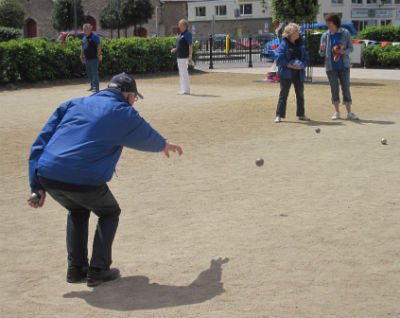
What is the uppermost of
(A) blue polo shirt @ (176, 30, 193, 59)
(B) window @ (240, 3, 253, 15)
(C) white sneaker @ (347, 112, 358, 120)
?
(B) window @ (240, 3, 253, 15)

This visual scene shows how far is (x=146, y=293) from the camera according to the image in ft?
13.3

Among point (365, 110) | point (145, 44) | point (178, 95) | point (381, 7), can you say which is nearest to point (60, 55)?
point (145, 44)

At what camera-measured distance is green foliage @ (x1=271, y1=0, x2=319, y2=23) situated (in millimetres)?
17875

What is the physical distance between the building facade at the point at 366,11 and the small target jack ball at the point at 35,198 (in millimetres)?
59887

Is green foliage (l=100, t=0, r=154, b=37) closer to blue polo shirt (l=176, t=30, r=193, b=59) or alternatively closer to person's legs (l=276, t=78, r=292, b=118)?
blue polo shirt (l=176, t=30, r=193, b=59)

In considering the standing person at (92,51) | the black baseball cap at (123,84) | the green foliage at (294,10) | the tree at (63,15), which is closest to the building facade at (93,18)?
the tree at (63,15)

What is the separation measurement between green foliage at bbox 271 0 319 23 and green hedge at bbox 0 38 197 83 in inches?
257

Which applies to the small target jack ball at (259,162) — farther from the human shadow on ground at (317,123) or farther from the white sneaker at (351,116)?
the white sneaker at (351,116)

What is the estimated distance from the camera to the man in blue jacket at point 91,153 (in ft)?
12.5

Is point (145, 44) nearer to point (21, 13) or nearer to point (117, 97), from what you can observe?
point (117, 97)

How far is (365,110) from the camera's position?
12.7 m

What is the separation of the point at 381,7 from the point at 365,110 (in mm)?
55005

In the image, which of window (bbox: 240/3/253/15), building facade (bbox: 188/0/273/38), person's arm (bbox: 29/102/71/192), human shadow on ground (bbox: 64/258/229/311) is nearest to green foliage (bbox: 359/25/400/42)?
building facade (bbox: 188/0/273/38)

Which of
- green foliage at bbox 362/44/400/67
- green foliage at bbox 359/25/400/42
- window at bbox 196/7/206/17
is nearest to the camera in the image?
green foliage at bbox 362/44/400/67
